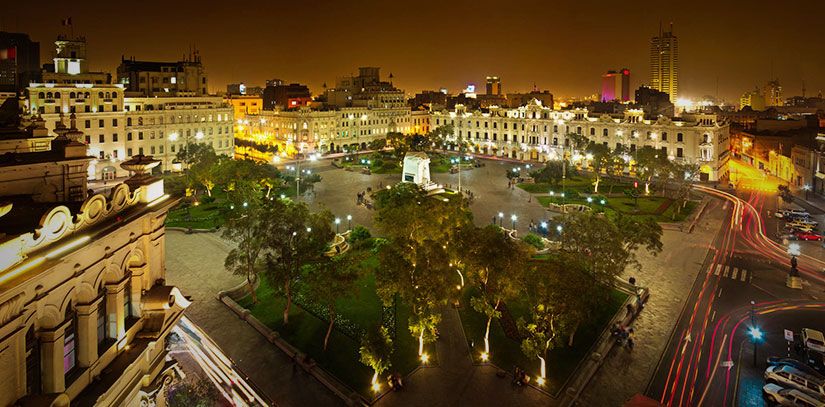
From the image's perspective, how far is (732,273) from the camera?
42.0 m

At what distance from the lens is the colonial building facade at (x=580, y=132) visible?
88.9 meters

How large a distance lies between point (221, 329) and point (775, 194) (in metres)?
81.1

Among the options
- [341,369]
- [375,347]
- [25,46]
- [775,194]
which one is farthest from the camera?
[25,46]

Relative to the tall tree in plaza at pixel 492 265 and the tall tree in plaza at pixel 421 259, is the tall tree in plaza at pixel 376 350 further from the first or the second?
the tall tree in plaza at pixel 492 265

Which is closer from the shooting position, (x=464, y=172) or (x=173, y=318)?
(x=173, y=318)

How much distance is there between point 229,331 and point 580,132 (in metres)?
91.0

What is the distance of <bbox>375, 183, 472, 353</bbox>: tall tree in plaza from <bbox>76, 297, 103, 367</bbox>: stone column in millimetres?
15166

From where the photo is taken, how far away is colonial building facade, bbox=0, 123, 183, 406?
35.3 ft

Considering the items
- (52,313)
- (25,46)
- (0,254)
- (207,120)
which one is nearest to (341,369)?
(52,313)

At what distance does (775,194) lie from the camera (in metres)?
75.7

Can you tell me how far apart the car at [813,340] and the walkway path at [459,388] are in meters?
17.1

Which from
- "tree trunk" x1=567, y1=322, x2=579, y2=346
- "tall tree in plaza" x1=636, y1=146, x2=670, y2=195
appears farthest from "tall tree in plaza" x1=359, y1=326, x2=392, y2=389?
"tall tree in plaza" x1=636, y1=146, x2=670, y2=195

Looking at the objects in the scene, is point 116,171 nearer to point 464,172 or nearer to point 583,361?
point 464,172

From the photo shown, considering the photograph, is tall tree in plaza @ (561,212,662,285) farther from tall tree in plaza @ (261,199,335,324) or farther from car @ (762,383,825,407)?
tall tree in plaza @ (261,199,335,324)
